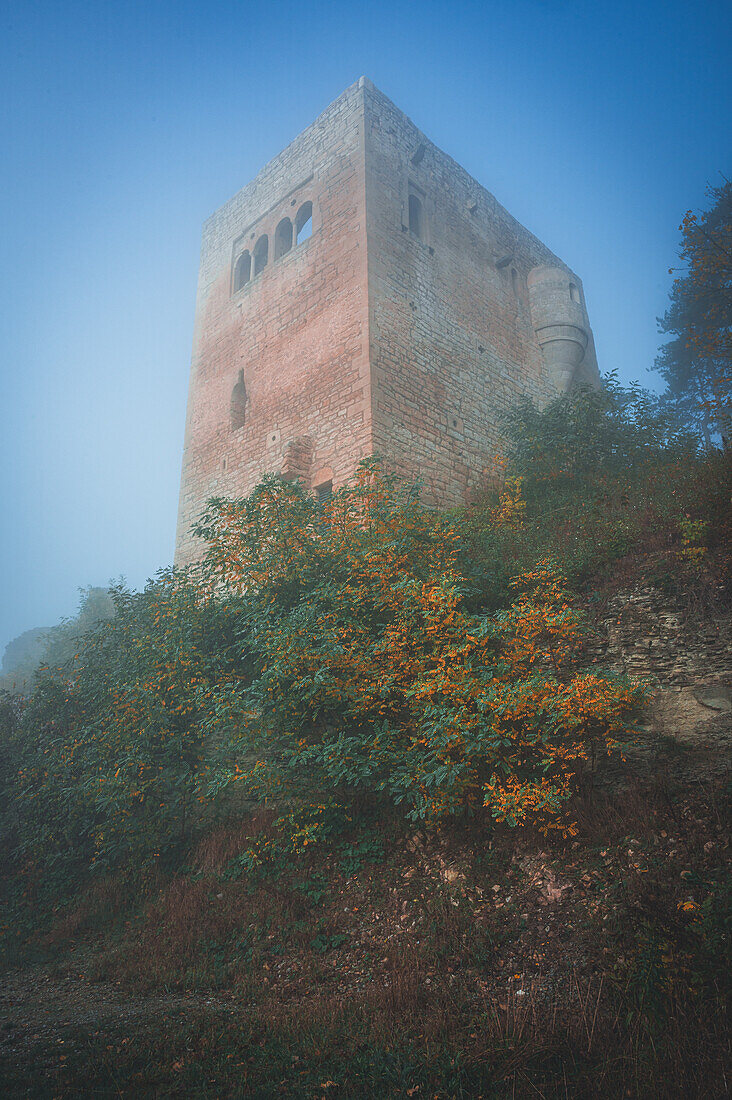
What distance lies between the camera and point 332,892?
524cm

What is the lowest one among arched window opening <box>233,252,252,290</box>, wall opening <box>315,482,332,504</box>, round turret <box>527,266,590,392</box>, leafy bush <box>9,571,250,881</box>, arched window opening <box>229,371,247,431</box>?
leafy bush <box>9,571,250,881</box>

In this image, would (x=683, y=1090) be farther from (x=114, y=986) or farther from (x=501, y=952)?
(x=114, y=986)

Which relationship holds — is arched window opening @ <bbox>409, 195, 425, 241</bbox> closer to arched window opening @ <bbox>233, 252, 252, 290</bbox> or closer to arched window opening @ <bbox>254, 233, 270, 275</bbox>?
arched window opening @ <bbox>254, 233, 270, 275</bbox>

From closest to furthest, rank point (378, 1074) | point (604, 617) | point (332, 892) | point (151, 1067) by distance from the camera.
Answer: point (378, 1074), point (151, 1067), point (332, 892), point (604, 617)

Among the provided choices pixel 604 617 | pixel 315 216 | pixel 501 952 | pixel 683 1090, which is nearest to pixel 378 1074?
pixel 501 952

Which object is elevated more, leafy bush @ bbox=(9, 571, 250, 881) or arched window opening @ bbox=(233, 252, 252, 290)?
arched window opening @ bbox=(233, 252, 252, 290)

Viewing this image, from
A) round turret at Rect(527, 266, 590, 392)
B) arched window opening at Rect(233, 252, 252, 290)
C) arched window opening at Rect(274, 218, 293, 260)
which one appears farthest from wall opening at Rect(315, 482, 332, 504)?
round turret at Rect(527, 266, 590, 392)

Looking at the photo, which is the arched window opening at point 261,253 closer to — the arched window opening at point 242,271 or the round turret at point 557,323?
the arched window opening at point 242,271

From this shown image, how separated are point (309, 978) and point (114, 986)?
1.88m

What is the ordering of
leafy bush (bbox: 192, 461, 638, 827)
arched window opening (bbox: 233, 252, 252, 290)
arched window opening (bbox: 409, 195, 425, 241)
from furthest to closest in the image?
arched window opening (bbox: 233, 252, 252, 290) → arched window opening (bbox: 409, 195, 425, 241) → leafy bush (bbox: 192, 461, 638, 827)

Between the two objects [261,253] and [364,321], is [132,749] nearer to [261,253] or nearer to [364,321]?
[364,321]

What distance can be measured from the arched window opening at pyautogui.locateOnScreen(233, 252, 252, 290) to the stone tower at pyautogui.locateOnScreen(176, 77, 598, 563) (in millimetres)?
48

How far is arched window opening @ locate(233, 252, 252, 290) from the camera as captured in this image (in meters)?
15.5

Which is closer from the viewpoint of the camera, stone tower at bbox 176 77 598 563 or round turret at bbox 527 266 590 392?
stone tower at bbox 176 77 598 563
